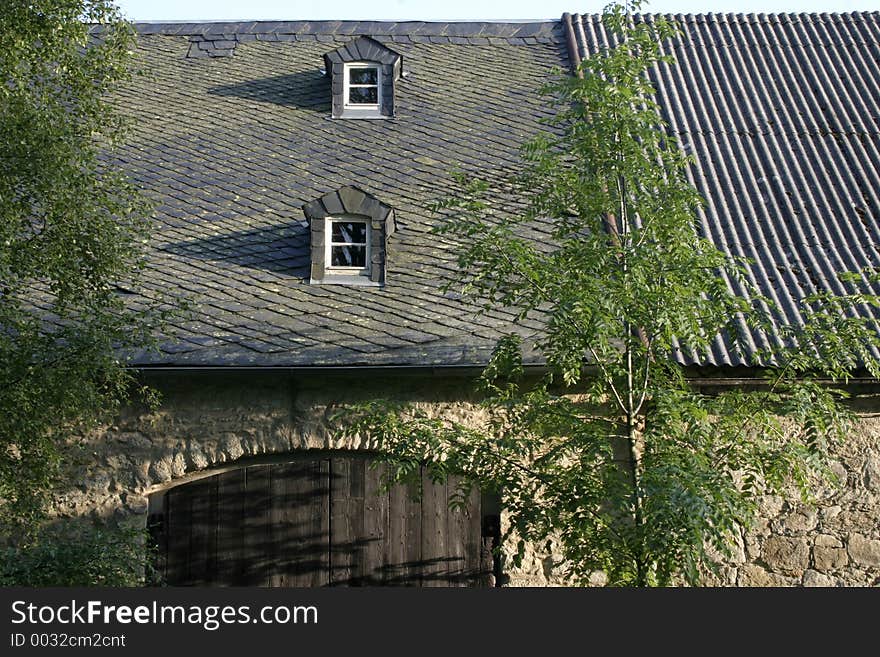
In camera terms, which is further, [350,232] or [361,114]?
[361,114]

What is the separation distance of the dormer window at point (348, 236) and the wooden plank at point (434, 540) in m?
1.79

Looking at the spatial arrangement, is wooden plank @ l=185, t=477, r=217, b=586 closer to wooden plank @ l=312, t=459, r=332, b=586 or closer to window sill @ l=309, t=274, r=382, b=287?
wooden plank @ l=312, t=459, r=332, b=586

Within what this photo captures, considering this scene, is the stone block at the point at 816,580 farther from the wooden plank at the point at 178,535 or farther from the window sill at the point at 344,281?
the wooden plank at the point at 178,535

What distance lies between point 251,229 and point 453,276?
1902 mm

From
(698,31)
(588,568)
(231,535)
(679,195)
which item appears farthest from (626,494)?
(698,31)

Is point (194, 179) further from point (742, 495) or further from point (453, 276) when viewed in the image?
point (742, 495)

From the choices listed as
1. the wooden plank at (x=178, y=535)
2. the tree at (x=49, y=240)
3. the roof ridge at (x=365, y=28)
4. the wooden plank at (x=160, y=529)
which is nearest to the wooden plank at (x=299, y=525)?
the wooden plank at (x=178, y=535)

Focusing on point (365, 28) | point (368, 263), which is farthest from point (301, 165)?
point (365, 28)

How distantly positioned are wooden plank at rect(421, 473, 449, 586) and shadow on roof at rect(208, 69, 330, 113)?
15.3 ft

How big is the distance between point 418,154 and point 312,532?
12.8ft

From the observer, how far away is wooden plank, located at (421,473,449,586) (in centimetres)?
801

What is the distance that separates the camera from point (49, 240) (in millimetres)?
6113

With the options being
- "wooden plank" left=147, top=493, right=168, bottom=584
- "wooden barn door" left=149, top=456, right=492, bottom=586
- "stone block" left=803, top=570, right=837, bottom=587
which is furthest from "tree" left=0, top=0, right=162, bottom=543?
"stone block" left=803, top=570, right=837, bottom=587

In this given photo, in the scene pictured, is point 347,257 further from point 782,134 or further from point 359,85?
point 782,134
